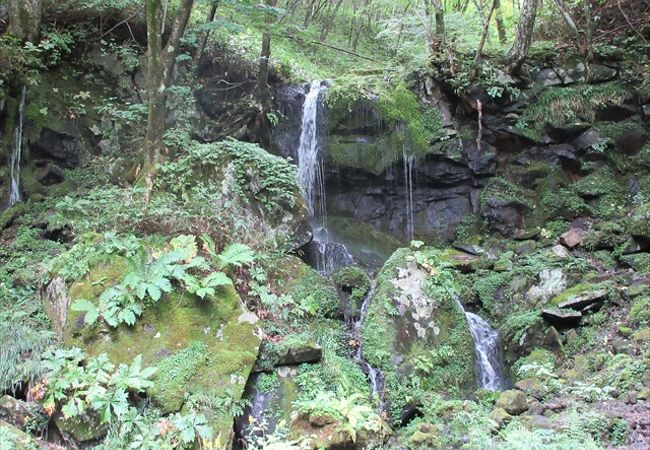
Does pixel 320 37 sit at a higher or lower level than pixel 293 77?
higher

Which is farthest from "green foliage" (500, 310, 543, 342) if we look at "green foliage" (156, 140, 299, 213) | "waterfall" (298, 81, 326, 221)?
"waterfall" (298, 81, 326, 221)

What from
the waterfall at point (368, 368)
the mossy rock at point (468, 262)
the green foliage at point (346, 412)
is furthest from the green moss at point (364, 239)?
the green foliage at point (346, 412)

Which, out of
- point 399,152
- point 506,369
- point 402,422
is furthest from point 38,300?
point 399,152

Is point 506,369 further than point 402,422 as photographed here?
Yes

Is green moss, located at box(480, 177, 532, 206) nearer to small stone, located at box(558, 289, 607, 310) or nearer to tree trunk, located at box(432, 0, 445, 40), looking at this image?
tree trunk, located at box(432, 0, 445, 40)

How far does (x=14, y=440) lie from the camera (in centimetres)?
416

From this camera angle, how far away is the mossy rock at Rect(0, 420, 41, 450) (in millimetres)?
4040

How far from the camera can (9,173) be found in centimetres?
913

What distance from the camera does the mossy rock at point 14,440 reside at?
159 inches

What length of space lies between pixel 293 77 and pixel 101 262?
8.15 metres

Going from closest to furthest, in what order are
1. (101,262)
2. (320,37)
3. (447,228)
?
(101,262)
(447,228)
(320,37)

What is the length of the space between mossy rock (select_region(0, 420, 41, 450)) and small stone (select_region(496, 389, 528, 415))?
4.93 meters

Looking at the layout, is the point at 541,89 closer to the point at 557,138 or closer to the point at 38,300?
the point at 557,138

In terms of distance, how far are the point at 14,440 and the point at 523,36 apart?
11385mm
